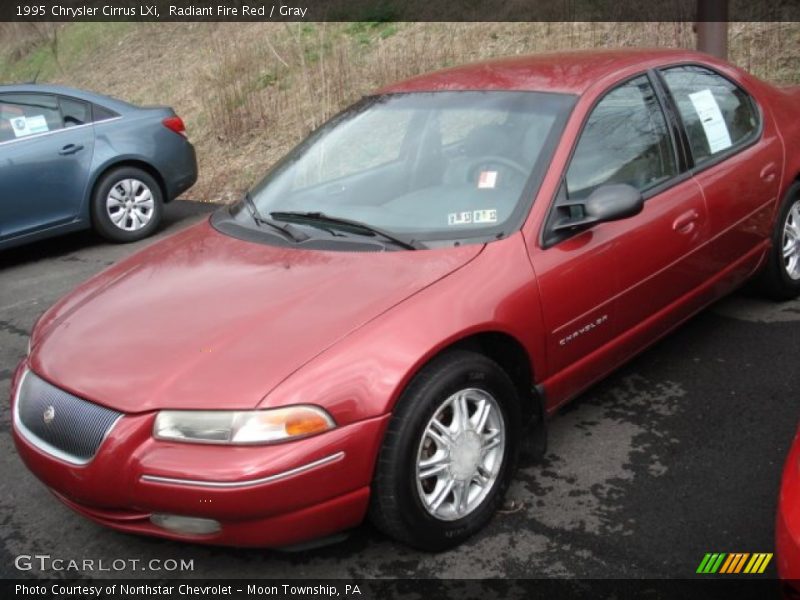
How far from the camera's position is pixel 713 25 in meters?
6.77

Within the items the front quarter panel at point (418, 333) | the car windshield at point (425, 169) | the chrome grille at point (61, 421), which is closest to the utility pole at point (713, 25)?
the car windshield at point (425, 169)

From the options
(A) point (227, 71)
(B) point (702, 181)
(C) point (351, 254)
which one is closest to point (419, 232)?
(C) point (351, 254)

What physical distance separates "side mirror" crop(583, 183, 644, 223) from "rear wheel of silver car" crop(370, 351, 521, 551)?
0.70 m

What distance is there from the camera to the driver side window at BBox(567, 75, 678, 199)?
11.7ft

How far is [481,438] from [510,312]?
452 millimetres

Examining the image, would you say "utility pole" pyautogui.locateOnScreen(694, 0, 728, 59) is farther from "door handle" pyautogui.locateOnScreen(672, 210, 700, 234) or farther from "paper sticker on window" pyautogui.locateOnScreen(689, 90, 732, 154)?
"door handle" pyautogui.locateOnScreen(672, 210, 700, 234)

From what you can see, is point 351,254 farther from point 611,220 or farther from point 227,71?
point 227,71

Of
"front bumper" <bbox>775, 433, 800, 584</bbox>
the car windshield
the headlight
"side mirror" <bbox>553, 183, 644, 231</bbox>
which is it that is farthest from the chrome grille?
"front bumper" <bbox>775, 433, 800, 584</bbox>

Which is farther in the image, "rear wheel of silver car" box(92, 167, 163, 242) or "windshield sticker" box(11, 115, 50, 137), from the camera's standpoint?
"rear wheel of silver car" box(92, 167, 163, 242)

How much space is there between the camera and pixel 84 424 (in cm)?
277

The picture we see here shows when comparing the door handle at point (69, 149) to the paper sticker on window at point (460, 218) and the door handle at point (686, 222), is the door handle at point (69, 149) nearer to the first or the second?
the paper sticker on window at point (460, 218)

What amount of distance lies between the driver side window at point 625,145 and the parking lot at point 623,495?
1003 millimetres

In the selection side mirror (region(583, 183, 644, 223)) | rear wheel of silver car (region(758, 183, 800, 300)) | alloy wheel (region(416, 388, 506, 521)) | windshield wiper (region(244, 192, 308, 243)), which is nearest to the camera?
alloy wheel (region(416, 388, 506, 521))

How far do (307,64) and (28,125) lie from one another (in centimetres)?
548
